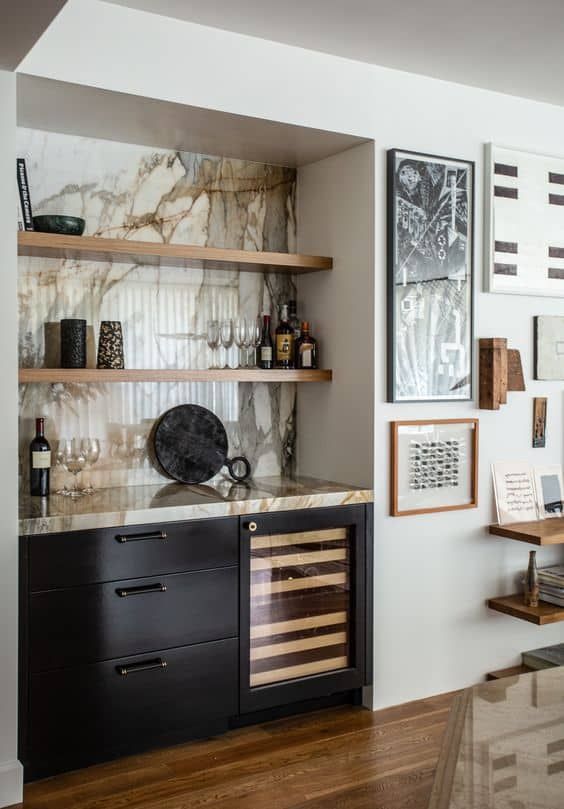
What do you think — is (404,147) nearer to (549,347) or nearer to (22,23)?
(549,347)

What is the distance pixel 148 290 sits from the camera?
3.59 meters

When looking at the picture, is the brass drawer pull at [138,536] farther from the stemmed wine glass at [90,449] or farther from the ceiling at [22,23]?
the ceiling at [22,23]

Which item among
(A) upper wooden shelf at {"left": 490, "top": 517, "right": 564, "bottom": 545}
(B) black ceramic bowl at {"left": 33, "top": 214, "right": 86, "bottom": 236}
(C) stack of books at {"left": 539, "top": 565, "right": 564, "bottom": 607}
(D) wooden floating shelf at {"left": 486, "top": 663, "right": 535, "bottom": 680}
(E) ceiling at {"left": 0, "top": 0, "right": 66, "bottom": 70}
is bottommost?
(D) wooden floating shelf at {"left": 486, "top": 663, "right": 535, "bottom": 680}

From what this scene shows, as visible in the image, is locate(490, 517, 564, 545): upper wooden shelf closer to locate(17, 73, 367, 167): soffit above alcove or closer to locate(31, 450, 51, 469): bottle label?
locate(17, 73, 367, 167): soffit above alcove

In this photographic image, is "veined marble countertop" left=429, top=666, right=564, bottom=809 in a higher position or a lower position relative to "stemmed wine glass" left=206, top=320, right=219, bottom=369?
lower

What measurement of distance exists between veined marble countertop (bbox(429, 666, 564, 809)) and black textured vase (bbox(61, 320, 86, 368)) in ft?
6.94

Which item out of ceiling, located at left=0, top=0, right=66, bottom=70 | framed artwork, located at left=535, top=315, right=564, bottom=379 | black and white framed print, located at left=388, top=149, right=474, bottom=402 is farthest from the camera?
framed artwork, located at left=535, top=315, right=564, bottom=379

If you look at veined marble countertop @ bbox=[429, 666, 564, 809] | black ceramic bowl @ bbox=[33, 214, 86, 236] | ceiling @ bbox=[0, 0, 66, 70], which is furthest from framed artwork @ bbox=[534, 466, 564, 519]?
ceiling @ bbox=[0, 0, 66, 70]

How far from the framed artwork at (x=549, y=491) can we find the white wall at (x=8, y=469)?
2462 millimetres

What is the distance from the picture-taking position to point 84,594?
9.45 ft

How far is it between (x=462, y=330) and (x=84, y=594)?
6.43 feet

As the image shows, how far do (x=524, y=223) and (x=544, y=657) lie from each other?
2028mm

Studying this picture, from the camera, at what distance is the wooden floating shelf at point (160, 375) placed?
3.03 meters

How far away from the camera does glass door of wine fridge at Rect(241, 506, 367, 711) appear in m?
3.27
